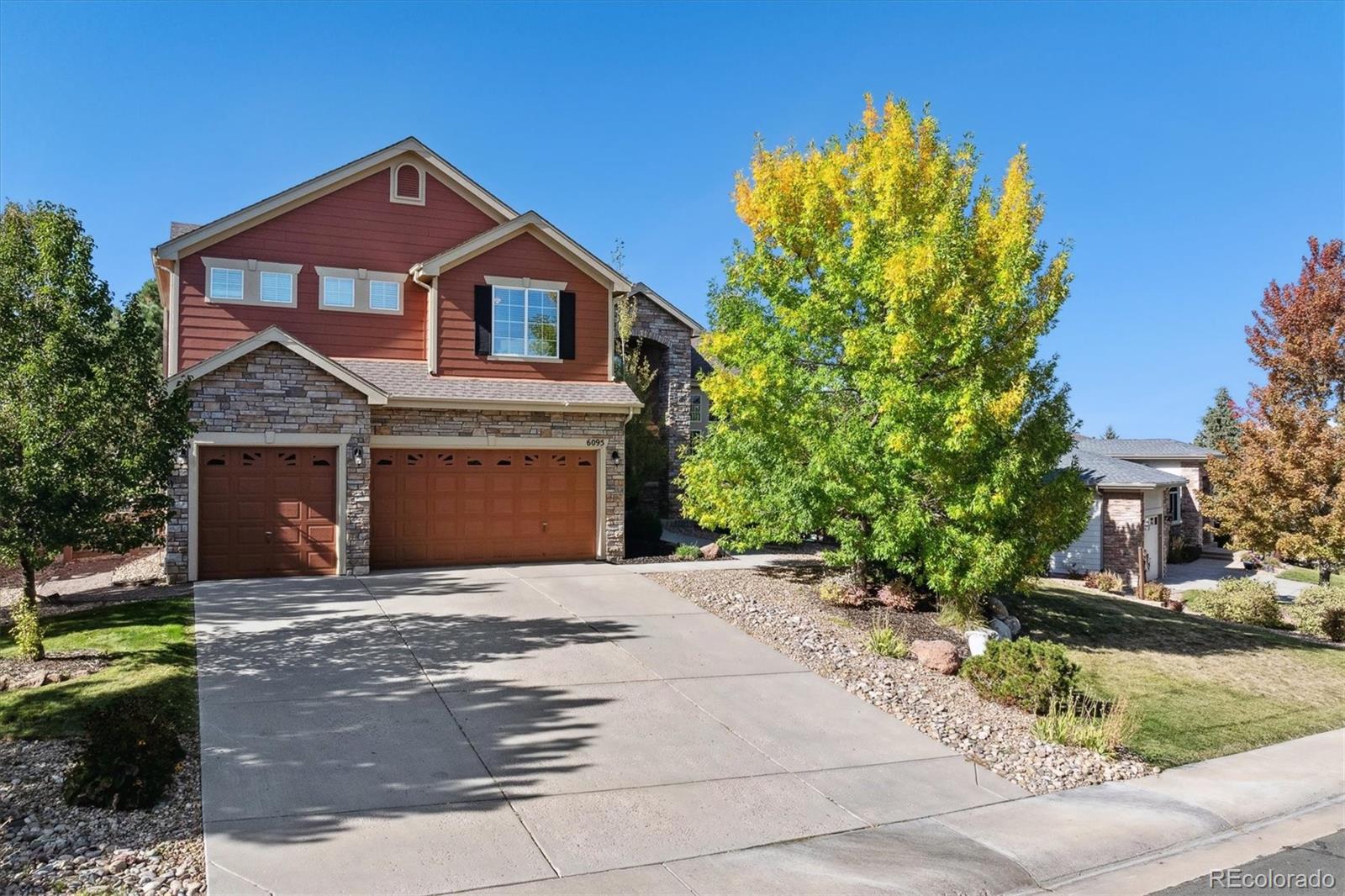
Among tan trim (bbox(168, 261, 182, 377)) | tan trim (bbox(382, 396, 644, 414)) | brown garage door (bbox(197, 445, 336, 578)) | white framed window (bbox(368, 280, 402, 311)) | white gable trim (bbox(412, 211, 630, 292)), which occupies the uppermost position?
white gable trim (bbox(412, 211, 630, 292))

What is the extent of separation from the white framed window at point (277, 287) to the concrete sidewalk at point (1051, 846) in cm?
1431

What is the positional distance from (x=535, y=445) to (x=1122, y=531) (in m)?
18.1

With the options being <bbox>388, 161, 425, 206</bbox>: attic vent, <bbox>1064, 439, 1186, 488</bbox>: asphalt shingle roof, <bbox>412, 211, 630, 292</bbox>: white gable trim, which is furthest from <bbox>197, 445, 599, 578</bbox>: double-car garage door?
<bbox>1064, 439, 1186, 488</bbox>: asphalt shingle roof

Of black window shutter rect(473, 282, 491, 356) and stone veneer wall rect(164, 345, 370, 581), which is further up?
black window shutter rect(473, 282, 491, 356)

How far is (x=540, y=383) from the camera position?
1753 cm

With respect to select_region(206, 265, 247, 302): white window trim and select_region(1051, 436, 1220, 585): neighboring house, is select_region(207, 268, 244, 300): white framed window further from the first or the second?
select_region(1051, 436, 1220, 585): neighboring house

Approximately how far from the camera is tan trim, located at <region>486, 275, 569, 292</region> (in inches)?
687

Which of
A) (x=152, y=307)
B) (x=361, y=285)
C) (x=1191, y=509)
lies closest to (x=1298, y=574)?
(x=1191, y=509)

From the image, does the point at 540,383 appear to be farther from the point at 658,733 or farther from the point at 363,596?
the point at 658,733

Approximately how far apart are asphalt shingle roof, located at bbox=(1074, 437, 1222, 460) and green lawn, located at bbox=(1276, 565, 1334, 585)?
4784mm

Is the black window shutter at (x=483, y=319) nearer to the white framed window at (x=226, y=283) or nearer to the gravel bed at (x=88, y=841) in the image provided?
the white framed window at (x=226, y=283)

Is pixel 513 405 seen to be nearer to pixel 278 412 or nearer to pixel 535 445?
pixel 535 445

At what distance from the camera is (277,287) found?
16703mm

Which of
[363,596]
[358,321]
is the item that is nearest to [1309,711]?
[363,596]
